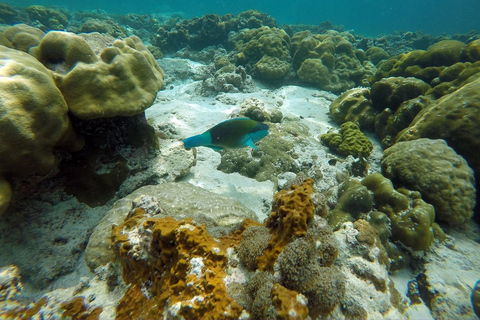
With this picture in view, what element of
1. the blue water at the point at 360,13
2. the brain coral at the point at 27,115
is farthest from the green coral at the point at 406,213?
the blue water at the point at 360,13

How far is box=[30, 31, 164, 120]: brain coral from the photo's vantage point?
2305 mm

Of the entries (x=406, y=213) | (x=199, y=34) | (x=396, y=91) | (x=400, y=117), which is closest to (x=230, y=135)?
(x=406, y=213)

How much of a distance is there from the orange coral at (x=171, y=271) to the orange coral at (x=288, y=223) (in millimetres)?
339

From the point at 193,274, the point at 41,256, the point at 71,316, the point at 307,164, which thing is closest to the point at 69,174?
the point at 41,256

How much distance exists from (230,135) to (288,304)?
1977 millimetres

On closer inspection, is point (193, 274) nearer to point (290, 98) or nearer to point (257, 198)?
point (257, 198)

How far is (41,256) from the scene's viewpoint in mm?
2297

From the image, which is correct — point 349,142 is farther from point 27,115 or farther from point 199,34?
point 199,34

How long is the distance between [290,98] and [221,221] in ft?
20.6

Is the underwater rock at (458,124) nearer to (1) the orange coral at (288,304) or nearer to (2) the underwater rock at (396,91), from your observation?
(2) the underwater rock at (396,91)

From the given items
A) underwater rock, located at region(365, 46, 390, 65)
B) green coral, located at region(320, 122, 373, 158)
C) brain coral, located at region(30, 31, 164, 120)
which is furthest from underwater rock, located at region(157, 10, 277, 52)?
brain coral, located at region(30, 31, 164, 120)

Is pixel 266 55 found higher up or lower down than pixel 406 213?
higher up

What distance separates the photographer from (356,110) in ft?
18.7

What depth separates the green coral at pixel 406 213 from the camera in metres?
2.60
